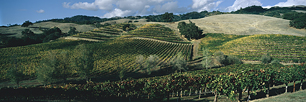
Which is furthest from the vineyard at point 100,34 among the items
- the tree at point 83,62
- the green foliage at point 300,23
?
the green foliage at point 300,23

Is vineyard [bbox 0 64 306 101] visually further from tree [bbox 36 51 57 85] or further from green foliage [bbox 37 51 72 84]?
green foliage [bbox 37 51 72 84]

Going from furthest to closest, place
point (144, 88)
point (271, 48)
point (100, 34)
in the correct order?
point (100, 34) < point (271, 48) < point (144, 88)

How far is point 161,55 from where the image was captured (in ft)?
272

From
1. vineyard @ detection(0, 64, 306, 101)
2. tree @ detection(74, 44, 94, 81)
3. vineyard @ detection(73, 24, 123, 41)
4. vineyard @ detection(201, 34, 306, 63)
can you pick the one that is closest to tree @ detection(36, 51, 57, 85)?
tree @ detection(74, 44, 94, 81)

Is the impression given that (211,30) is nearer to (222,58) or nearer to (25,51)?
(222,58)

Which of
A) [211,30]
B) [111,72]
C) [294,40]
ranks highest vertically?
[211,30]

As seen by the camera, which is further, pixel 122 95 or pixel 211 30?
pixel 211 30

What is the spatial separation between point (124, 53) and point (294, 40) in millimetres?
100633

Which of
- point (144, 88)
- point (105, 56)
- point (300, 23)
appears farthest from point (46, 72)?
point (300, 23)

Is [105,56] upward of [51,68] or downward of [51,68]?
downward

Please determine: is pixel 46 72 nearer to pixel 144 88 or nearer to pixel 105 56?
pixel 144 88

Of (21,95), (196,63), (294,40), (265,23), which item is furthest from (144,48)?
(265,23)

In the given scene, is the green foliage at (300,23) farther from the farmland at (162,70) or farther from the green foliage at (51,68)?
the green foliage at (51,68)

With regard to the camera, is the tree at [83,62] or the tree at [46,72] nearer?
the tree at [46,72]
